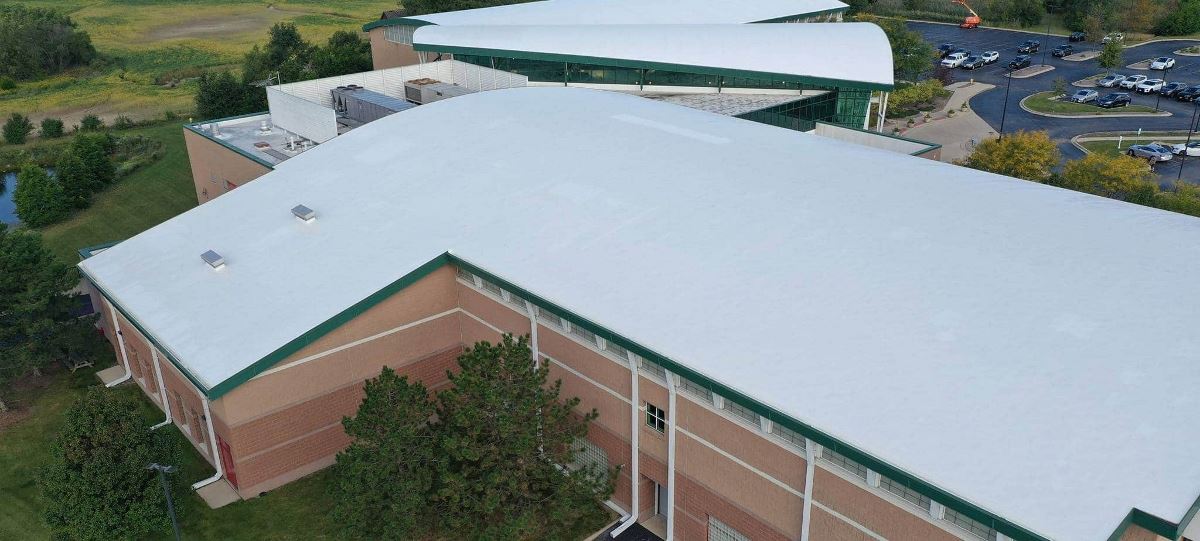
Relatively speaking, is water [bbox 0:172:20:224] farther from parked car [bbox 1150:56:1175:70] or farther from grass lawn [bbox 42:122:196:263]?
parked car [bbox 1150:56:1175:70]

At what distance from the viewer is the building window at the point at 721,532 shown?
815 inches

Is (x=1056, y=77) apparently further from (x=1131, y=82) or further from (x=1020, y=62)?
(x=1131, y=82)

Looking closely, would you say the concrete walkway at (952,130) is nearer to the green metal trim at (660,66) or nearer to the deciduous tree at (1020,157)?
the deciduous tree at (1020,157)

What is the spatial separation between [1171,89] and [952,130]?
792 inches

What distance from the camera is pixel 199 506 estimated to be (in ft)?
80.0

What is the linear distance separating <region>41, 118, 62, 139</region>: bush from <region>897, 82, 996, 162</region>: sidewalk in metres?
63.0

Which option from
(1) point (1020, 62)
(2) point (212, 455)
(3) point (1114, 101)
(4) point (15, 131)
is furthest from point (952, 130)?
(4) point (15, 131)

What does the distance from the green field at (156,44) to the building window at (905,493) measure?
7570cm

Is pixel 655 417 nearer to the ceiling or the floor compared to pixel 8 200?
nearer to the ceiling

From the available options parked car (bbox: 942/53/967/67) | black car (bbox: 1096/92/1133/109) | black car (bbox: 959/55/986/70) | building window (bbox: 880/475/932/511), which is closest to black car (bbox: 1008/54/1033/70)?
black car (bbox: 959/55/986/70)

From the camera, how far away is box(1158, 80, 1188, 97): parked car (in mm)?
64250

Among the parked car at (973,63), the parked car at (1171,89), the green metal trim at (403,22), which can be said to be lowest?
the parked car at (1171,89)

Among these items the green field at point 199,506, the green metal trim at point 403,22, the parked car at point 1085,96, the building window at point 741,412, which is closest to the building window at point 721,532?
the building window at point 741,412

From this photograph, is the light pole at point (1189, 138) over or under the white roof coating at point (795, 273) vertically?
under
